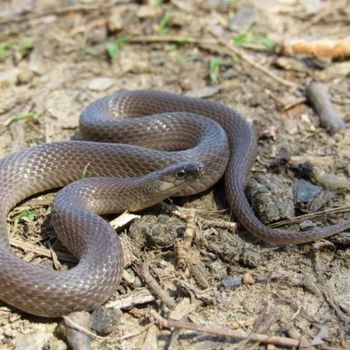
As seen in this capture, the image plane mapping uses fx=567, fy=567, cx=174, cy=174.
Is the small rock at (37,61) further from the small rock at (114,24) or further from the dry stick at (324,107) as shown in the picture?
the dry stick at (324,107)

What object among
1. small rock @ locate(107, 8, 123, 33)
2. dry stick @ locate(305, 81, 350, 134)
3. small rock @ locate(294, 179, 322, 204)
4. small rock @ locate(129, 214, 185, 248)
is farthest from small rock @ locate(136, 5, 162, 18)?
small rock @ locate(129, 214, 185, 248)

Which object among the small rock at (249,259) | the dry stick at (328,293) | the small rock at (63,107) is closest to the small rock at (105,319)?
the small rock at (249,259)

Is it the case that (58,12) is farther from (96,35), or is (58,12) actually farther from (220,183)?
(220,183)

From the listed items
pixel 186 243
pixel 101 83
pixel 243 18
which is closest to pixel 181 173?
pixel 186 243

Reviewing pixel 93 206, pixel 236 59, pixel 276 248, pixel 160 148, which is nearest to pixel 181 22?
pixel 236 59

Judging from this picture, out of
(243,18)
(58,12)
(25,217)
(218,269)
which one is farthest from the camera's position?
(58,12)

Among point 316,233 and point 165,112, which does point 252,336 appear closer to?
point 316,233
